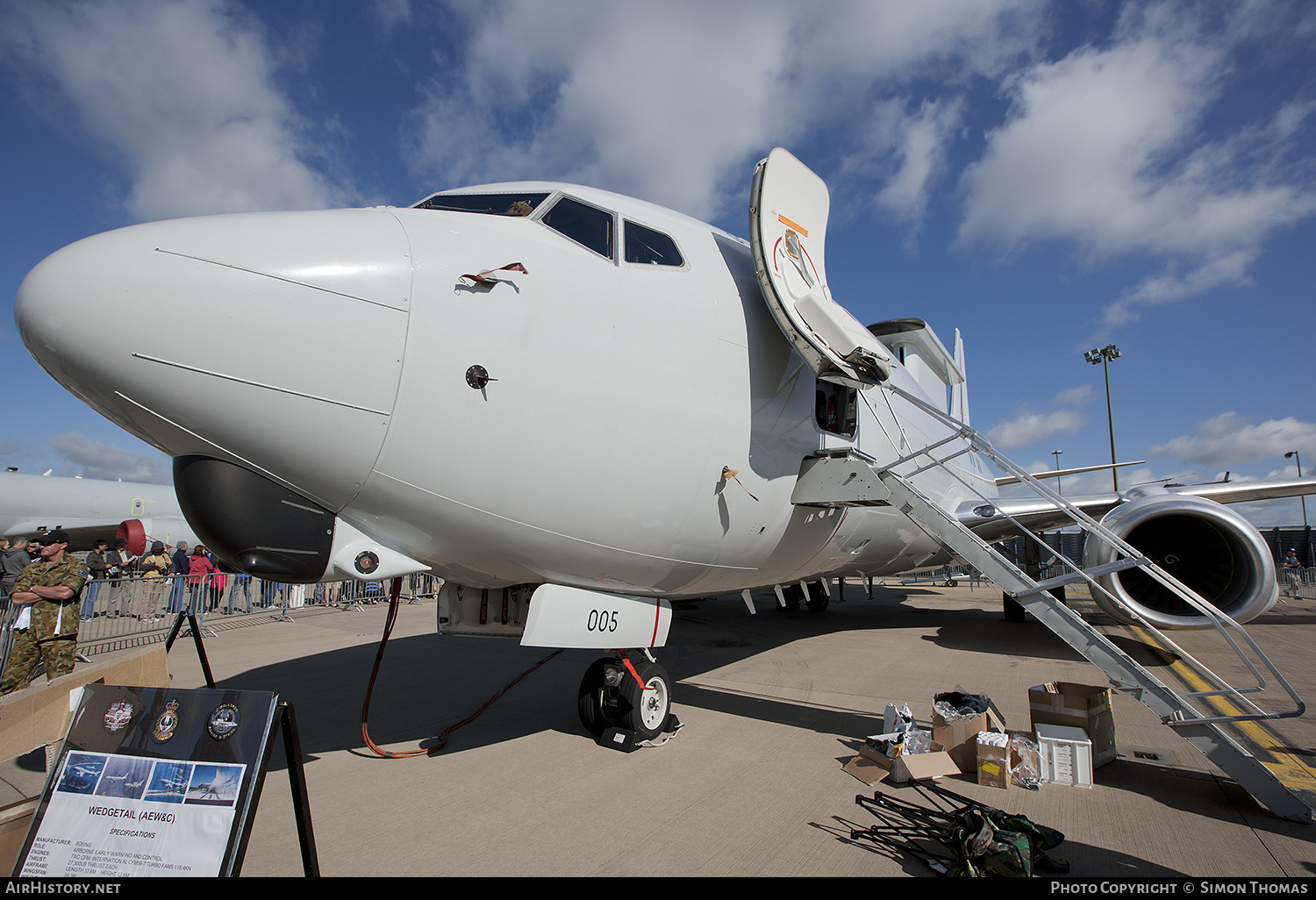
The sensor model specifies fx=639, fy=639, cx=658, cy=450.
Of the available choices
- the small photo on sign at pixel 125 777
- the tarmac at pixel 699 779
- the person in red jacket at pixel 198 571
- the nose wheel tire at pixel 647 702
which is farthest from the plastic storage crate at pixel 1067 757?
the person in red jacket at pixel 198 571

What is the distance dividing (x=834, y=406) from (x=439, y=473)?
387 cm

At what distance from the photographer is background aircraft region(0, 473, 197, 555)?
81.3 feet

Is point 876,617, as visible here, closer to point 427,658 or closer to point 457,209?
point 427,658

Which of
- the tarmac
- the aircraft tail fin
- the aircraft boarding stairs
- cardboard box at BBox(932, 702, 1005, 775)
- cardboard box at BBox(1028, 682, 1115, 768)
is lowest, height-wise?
the tarmac

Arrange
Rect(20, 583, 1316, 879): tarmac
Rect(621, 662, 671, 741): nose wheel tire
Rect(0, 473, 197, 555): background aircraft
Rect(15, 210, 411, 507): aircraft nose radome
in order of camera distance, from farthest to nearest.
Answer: Rect(0, 473, 197, 555): background aircraft < Rect(621, 662, 671, 741): nose wheel tire < Rect(20, 583, 1316, 879): tarmac < Rect(15, 210, 411, 507): aircraft nose radome

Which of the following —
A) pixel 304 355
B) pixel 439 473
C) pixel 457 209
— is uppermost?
pixel 457 209

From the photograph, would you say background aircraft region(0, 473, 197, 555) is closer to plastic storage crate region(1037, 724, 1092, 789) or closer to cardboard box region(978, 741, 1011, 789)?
cardboard box region(978, 741, 1011, 789)

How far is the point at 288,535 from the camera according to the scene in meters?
3.51

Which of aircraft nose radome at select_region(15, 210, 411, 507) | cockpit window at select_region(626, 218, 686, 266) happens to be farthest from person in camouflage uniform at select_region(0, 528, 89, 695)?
cockpit window at select_region(626, 218, 686, 266)

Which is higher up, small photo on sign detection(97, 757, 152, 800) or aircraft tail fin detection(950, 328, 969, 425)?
aircraft tail fin detection(950, 328, 969, 425)

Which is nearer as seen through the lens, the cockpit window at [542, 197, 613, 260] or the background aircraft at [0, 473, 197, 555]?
the cockpit window at [542, 197, 613, 260]

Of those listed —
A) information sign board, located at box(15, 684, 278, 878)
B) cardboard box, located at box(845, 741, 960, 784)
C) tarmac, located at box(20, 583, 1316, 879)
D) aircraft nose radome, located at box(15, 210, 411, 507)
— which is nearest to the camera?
information sign board, located at box(15, 684, 278, 878)

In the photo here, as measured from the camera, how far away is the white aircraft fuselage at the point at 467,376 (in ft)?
9.96
